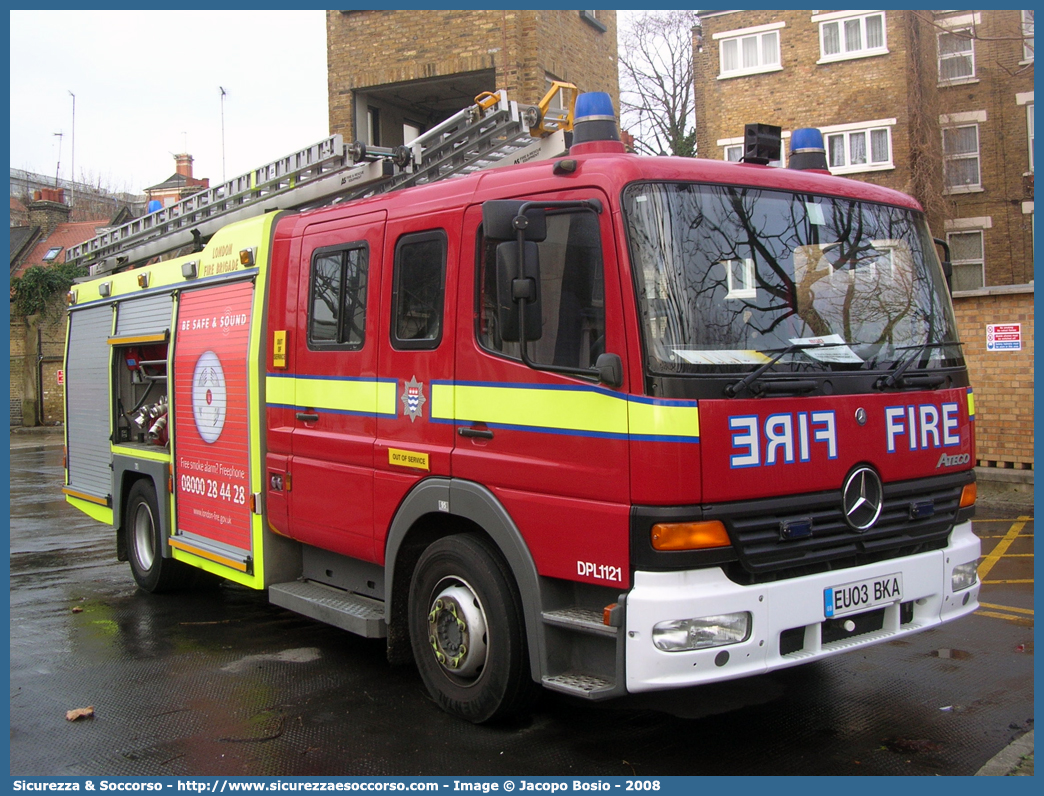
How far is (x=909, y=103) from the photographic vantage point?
979 inches

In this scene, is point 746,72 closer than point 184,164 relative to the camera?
Yes

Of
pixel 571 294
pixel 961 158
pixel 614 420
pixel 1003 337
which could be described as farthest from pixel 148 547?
pixel 961 158

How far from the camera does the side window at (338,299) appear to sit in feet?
18.4

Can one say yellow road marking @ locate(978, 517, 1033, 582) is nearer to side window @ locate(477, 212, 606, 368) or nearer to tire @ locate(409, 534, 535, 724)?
tire @ locate(409, 534, 535, 724)

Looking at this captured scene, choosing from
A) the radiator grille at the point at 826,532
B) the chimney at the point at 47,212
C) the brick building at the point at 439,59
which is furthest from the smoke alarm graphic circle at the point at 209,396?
the chimney at the point at 47,212

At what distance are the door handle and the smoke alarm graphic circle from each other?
2.51 m

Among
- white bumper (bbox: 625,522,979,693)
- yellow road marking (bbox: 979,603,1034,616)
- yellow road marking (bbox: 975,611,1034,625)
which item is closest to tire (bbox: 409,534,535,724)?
white bumper (bbox: 625,522,979,693)

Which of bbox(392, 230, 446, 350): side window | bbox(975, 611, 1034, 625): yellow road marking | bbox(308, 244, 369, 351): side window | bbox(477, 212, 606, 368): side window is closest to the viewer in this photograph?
bbox(477, 212, 606, 368): side window

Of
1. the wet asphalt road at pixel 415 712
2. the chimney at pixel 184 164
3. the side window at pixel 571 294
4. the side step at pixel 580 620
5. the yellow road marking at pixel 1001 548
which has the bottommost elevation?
the wet asphalt road at pixel 415 712

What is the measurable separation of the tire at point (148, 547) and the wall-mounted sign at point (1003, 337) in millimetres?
9584

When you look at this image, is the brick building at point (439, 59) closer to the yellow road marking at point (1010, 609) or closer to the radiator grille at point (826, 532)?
the yellow road marking at point (1010, 609)

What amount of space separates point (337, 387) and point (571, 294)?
198 cm

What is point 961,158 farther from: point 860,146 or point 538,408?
point 538,408

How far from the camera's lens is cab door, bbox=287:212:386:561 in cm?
548
